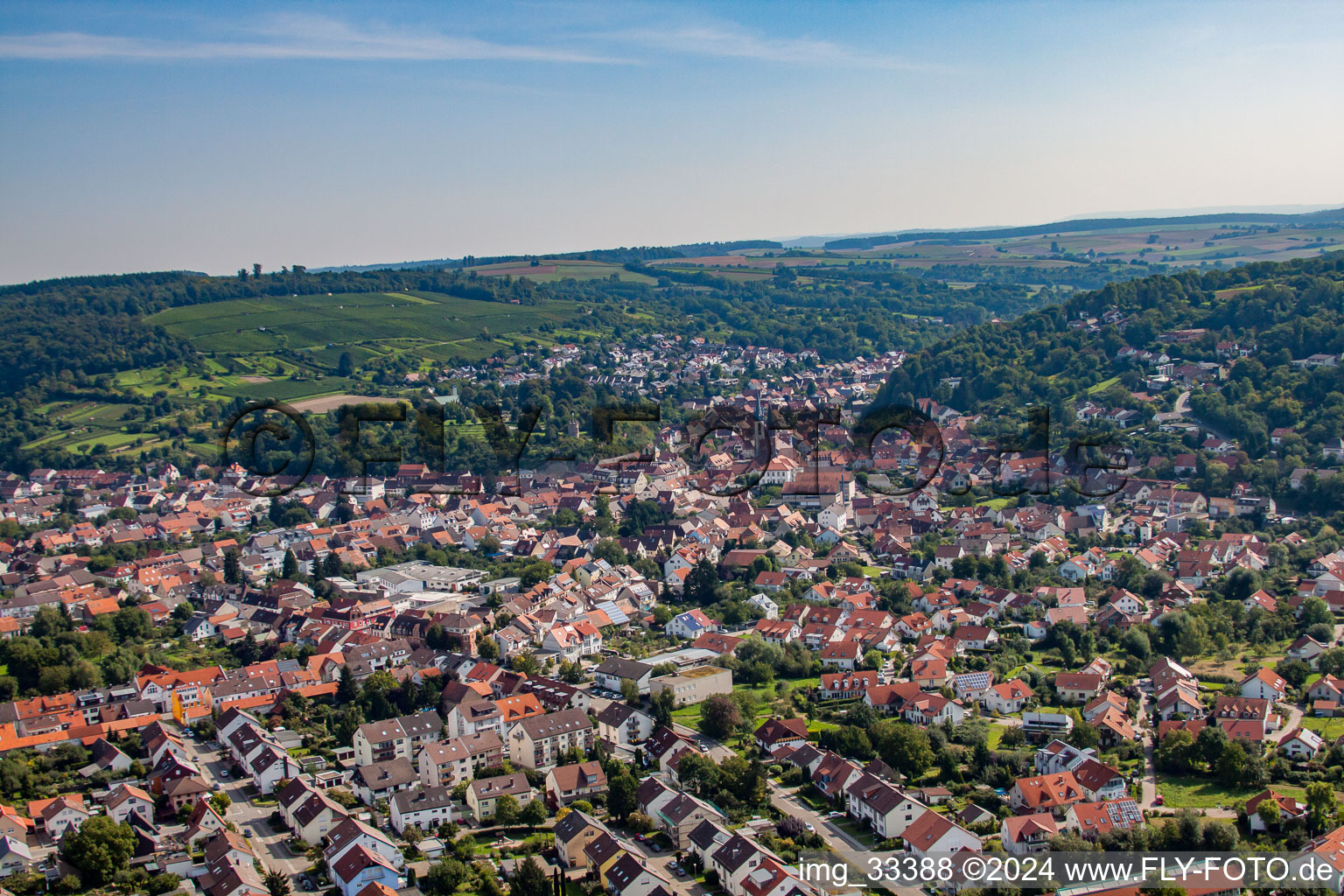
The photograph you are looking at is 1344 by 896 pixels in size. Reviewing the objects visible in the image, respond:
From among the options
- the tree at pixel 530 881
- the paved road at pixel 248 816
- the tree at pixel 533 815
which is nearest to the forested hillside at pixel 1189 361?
the tree at pixel 533 815

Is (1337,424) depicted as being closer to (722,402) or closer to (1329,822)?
(1329,822)

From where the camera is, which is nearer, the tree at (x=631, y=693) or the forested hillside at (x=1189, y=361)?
the tree at (x=631, y=693)

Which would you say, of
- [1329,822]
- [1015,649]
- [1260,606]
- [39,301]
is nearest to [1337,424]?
[1260,606]

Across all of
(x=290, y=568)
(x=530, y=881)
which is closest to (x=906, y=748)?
(x=530, y=881)

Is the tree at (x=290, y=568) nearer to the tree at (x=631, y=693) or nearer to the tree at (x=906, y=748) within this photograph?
the tree at (x=631, y=693)

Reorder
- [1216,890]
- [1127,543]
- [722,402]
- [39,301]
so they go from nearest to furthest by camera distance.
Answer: [1216,890] < [1127,543] < [722,402] < [39,301]
